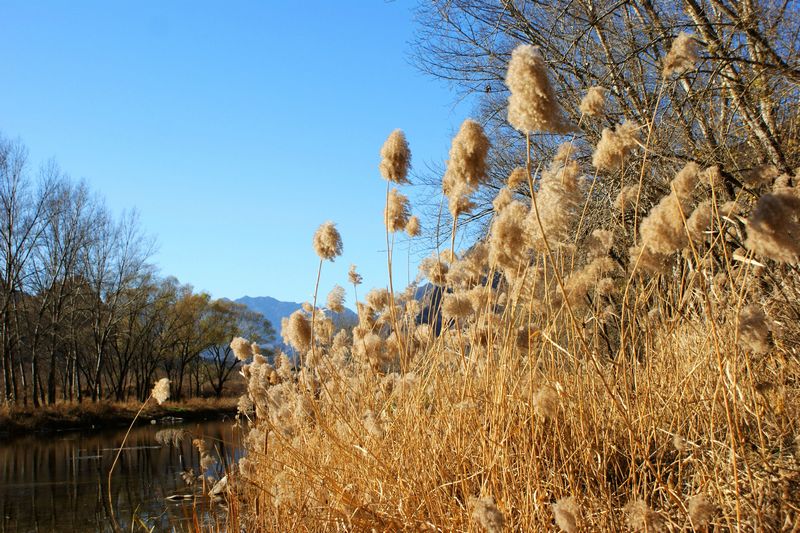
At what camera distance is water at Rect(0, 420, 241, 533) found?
647 cm

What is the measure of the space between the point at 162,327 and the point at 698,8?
3545cm

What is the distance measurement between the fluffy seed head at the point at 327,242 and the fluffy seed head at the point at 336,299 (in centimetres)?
85

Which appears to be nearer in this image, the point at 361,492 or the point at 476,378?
the point at 361,492

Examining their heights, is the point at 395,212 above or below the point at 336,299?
above

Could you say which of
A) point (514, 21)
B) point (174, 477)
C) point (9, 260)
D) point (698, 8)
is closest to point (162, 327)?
point (9, 260)

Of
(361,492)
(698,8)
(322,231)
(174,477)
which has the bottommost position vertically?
(174,477)

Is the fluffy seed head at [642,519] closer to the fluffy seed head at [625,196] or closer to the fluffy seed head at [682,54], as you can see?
the fluffy seed head at [625,196]

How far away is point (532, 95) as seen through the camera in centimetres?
194

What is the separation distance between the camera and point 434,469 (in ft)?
7.80

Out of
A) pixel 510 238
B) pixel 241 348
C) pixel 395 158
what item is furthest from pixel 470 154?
pixel 241 348

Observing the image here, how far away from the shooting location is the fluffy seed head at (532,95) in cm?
192

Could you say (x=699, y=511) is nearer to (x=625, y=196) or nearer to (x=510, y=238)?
(x=510, y=238)

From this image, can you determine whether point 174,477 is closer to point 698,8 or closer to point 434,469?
point 434,469

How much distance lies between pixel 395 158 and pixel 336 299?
1.56 metres
